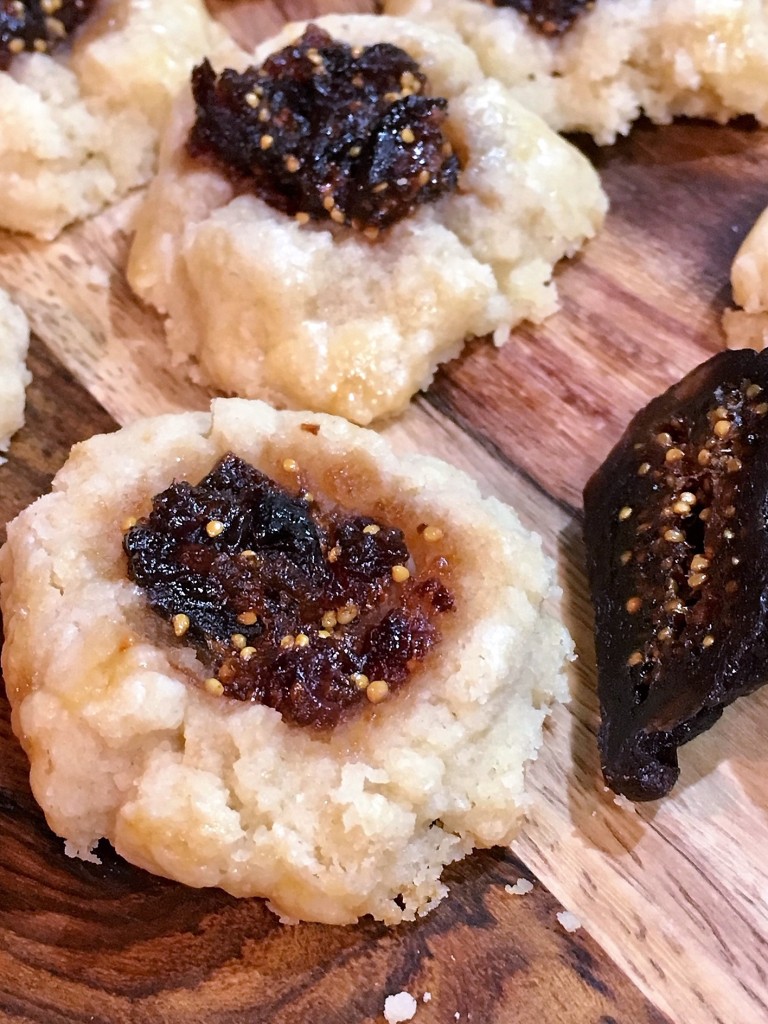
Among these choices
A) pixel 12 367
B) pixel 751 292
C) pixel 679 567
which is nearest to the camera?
pixel 679 567

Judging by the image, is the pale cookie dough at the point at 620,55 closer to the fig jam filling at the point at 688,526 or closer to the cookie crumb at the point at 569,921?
the fig jam filling at the point at 688,526

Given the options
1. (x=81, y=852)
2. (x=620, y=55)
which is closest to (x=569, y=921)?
(x=81, y=852)

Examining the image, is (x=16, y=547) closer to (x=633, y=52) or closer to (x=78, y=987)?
(x=78, y=987)

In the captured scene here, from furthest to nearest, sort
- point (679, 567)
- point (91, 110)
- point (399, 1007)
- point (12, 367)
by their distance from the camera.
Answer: point (91, 110)
point (12, 367)
point (679, 567)
point (399, 1007)

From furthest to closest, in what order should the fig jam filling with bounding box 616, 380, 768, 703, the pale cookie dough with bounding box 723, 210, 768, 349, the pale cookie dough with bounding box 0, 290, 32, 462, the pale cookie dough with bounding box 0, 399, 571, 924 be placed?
the pale cookie dough with bounding box 723, 210, 768, 349, the pale cookie dough with bounding box 0, 290, 32, 462, the fig jam filling with bounding box 616, 380, 768, 703, the pale cookie dough with bounding box 0, 399, 571, 924

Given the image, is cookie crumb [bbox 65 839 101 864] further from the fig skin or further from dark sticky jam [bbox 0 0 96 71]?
dark sticky jam [bbox 0 0 96 71]

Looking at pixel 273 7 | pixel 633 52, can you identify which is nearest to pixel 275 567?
pixel 633 52

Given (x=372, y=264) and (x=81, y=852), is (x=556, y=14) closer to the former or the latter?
(x=372, y=264)

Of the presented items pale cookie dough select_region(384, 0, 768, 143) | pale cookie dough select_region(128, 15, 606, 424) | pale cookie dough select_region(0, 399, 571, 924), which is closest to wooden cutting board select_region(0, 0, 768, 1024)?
pale cookie dough select_region(0, 399, 571, 924)
